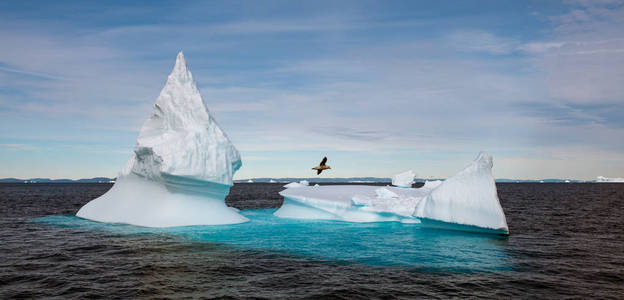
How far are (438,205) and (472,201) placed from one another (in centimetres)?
169

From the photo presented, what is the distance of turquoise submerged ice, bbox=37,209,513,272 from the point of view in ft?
44.3

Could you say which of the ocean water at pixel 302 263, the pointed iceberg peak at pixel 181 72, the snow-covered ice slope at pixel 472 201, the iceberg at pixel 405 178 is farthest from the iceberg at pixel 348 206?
the iceberg at pixel 405 178

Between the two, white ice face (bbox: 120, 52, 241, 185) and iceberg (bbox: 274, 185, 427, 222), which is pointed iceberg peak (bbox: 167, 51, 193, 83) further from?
iceberg (bbox: 274, 185, 427, 222)

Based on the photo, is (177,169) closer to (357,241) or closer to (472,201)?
(357,241)

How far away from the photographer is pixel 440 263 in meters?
13.0

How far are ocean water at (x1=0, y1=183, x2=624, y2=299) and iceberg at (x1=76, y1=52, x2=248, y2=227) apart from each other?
1.41 meters

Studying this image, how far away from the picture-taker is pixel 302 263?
1307 cm

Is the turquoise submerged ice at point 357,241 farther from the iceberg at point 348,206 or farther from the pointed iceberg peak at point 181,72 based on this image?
the pointed iceberg peak at point 181,72

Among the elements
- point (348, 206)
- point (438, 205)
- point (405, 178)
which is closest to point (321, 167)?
point (348, 206)

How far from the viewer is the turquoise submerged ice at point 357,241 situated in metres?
13.5

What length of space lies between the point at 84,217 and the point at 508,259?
23.1 metres

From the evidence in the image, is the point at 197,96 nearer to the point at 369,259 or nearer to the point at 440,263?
the point at 369,259

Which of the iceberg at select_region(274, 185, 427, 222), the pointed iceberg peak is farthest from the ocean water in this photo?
the pointed iceberg peak

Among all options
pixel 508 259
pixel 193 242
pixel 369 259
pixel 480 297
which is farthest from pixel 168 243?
pixel 508 259
